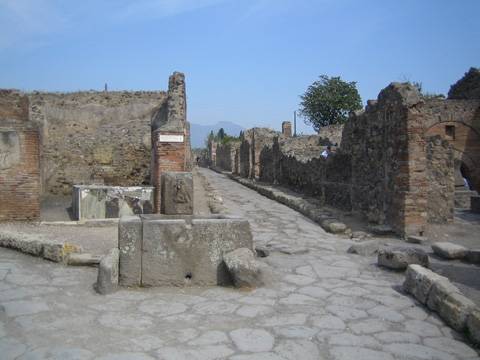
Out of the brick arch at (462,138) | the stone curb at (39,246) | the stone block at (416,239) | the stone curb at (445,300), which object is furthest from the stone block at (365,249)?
the brick arch at (462,138)

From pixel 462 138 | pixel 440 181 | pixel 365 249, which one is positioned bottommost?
pixel 365 249

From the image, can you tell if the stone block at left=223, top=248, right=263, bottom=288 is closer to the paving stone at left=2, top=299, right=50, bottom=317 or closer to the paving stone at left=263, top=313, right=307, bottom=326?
the paving stone at left=263, top=313, right=307, bottom=326

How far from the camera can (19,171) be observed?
8492mm

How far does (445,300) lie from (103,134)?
12603 mm

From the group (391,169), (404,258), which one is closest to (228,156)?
(391,169)

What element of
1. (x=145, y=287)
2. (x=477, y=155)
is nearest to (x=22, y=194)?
(x=145, y=287)

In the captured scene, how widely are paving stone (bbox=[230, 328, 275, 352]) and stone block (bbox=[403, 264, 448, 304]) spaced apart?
172 centimetres

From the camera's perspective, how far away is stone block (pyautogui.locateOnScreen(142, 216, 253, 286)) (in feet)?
16.2

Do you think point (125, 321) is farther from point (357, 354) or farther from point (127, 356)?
point (357, 354)

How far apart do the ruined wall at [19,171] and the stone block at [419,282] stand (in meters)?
7.01

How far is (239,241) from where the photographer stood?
521 centimetres

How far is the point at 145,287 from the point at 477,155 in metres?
22.5

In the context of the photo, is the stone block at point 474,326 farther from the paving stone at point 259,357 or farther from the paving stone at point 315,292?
the paving stone at point 259,357

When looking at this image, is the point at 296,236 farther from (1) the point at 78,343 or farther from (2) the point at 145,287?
(1) the point at 78,343
